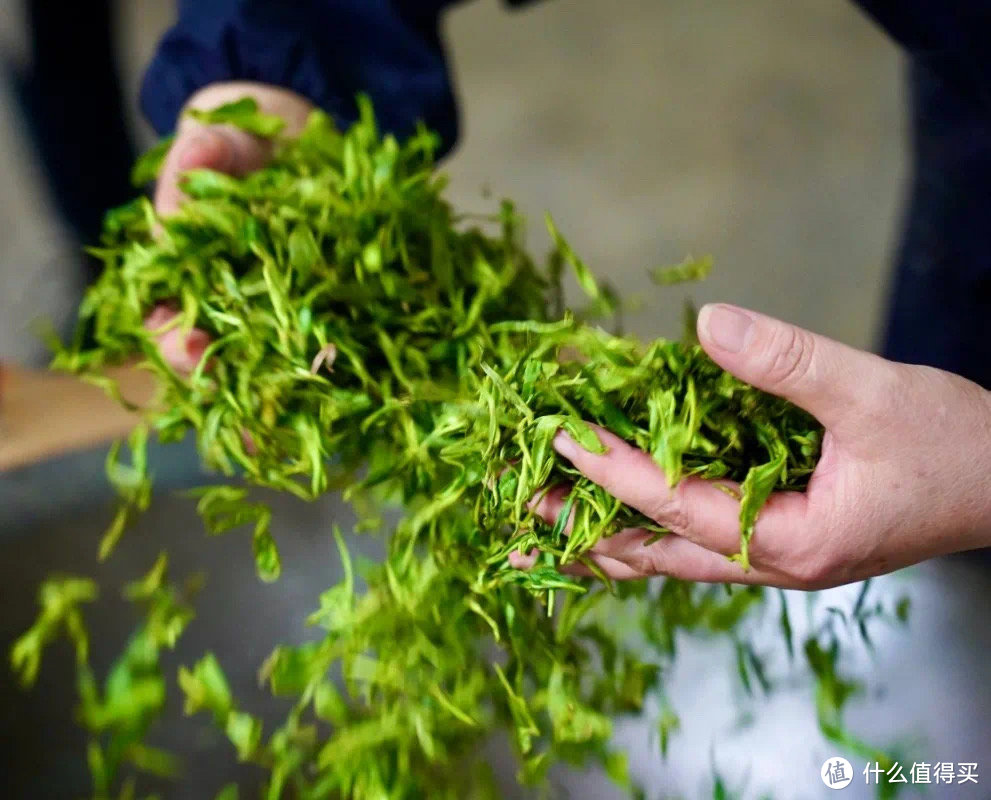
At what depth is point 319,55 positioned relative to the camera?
0.73m

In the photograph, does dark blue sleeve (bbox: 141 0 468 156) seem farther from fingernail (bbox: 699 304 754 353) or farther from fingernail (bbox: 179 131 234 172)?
fingernail (bbox: 699 304 754 353)

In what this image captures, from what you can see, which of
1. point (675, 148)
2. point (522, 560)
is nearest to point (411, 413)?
point (522, 560)

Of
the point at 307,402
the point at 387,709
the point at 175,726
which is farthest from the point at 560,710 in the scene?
the point at 175,726

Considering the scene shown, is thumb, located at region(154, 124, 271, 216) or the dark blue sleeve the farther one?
the dark blue sleeve

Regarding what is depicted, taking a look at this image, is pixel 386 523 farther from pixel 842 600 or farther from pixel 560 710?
pixel 842 600

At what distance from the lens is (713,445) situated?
1.39ft

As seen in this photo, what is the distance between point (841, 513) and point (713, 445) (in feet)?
0.23

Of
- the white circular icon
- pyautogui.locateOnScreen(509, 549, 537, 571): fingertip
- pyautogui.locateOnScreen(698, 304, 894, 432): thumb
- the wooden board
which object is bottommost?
the white circular icon

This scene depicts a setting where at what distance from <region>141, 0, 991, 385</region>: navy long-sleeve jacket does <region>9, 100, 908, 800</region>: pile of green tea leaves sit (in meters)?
0.13

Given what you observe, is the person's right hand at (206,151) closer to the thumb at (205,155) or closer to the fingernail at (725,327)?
the thumb at (205,155)

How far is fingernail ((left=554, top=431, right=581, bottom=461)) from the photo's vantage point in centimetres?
41

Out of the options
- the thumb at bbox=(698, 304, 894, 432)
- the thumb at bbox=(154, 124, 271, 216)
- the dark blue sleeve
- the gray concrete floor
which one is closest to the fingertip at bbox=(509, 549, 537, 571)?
the thumb at bbox=(698, 304, 894, 432)

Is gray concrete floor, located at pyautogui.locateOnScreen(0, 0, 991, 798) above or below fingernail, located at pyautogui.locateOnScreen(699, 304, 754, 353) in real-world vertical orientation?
below

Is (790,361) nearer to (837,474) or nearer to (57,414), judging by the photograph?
(837,474)
